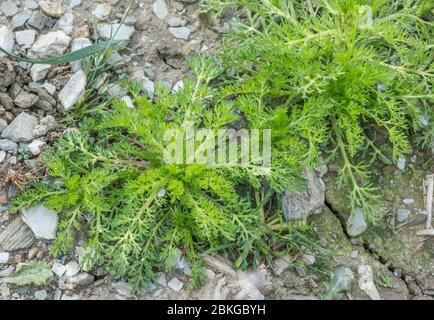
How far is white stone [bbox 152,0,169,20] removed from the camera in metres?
3.80

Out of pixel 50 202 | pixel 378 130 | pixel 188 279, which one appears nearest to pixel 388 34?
pixel 378 130

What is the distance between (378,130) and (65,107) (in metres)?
1.69

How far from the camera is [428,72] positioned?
3.55 metres

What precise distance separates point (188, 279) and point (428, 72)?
1.69 metres

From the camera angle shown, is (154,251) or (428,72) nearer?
(154,251)

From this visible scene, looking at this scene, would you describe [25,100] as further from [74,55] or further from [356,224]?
[356,224]

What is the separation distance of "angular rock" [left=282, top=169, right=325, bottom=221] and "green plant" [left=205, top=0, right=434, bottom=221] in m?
0.15

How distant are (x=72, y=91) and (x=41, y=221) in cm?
71

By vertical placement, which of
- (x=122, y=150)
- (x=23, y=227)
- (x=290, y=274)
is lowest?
(x=290, y=274)

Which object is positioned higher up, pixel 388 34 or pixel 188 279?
pixel 388 34

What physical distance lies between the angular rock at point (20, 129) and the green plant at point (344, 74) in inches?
40.9

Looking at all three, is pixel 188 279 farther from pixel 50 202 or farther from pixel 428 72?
pixel 428 72

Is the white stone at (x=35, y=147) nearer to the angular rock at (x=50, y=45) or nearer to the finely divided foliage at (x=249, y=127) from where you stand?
the finely divided foliage at (x=249, y=127)

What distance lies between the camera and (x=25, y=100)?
3400mm
